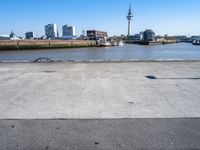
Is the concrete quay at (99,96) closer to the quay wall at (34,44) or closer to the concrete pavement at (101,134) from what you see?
the concrete pavement at (101,134)

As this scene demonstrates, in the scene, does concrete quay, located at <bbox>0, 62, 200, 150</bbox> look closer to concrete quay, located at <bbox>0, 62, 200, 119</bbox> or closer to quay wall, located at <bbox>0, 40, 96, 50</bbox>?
concrete quay, located at <bbox>0, 62, 200, 119</bbox>

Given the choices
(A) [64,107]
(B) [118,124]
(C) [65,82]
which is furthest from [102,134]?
(C) [65,82]

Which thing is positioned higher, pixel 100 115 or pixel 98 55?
pixel 100 115

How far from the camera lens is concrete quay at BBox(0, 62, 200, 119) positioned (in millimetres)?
5168

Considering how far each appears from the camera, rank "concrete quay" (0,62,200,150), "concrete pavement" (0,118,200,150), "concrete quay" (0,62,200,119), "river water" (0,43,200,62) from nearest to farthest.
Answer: "concrete pavement" (0,118,200,150) → "concrete quay" (0,62,200,150) → "concrete quay" (0,62,200,119) → "river water" (0,43,200,62)

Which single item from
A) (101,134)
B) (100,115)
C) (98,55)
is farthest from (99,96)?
(98,55)

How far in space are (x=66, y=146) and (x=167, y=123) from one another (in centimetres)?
188

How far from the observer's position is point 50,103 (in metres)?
5.93

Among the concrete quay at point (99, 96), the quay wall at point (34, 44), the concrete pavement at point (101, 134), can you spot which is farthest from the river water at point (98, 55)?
the concrete pavement at point (101, 134)

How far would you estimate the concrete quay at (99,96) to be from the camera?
17.0 feet

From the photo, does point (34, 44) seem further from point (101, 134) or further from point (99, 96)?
point (101, 134)

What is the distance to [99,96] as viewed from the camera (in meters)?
6.59

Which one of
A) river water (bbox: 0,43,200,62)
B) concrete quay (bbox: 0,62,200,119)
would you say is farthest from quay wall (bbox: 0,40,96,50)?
concrete quay (bbox: 0,62,200,119)

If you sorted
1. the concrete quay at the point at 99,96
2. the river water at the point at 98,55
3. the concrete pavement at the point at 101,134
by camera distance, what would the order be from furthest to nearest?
the river water at the point at 98,55 < the concrete quay at the point at 99,96 < the concrete pavement at the point at 101,134
